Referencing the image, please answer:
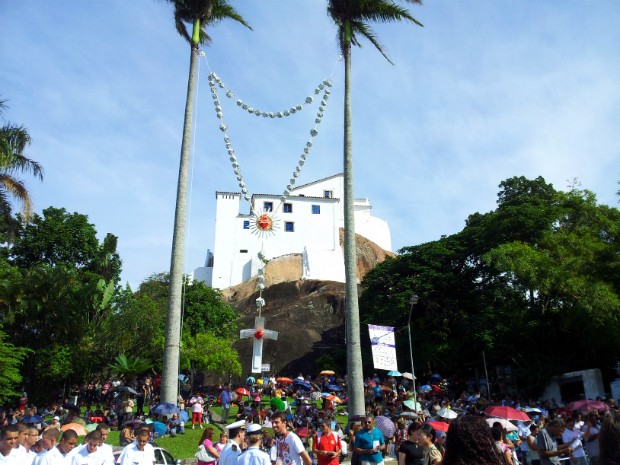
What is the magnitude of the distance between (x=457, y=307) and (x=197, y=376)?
20.2 m

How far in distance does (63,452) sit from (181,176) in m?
9.47

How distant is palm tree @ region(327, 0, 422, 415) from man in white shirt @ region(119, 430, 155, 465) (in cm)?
721

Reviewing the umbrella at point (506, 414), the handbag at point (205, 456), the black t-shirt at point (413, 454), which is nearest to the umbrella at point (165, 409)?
the handbag at point (205, 456)

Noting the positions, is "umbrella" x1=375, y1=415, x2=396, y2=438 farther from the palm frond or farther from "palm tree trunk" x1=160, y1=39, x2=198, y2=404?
the palm frond

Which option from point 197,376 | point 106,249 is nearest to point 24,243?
point 106,249

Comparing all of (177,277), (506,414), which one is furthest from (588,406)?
(177,277)

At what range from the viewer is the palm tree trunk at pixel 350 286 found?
46.8ft

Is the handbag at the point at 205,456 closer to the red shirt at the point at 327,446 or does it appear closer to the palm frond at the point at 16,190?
the red shirt at the point at 327,446

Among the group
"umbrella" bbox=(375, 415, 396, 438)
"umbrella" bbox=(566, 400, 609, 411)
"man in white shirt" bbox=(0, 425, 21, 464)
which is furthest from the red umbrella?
"man in white shirt" bbox=(0, 425, 21, 464)

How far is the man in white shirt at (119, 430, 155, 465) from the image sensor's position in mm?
7844

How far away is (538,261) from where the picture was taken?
31203mm

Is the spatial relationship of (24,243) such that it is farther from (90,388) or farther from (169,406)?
(169,406)

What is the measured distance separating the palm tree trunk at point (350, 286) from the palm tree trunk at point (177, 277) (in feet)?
14.9

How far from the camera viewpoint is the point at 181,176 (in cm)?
1608
